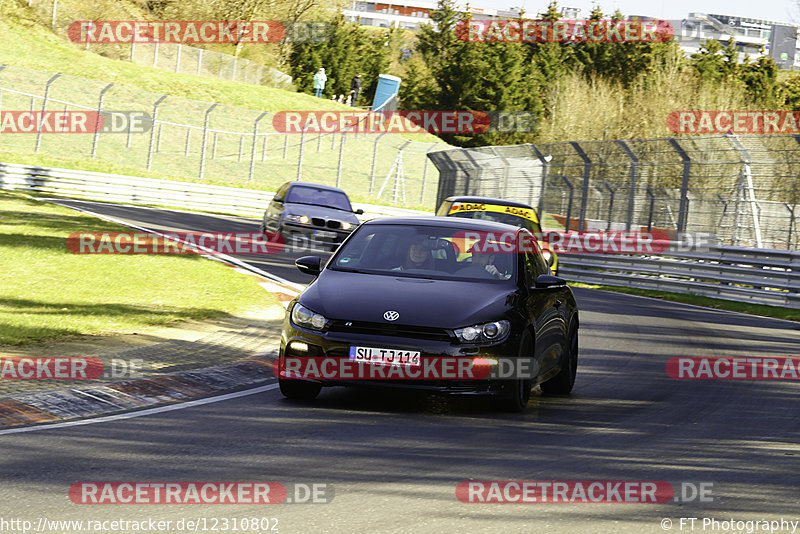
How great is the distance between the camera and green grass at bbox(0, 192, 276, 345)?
11.9 m

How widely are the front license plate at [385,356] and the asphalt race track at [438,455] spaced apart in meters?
0.43

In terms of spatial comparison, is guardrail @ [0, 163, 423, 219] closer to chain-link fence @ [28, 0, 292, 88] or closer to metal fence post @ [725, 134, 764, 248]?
metal fence post @ [725, 134, 764, 248]

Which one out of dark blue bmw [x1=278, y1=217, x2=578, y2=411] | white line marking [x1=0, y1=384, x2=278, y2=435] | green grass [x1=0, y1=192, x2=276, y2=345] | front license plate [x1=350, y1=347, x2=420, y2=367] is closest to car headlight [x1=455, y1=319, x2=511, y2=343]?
dark blue bmw [x1=278, y1=217, x2=578, y2=411]

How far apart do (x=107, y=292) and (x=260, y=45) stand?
6791cm

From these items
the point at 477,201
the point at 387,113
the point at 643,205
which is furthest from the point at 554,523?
the point at 387,113

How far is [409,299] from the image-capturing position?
8.59 metres

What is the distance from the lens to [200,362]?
34.1ft

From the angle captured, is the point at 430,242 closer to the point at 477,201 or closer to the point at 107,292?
the point at 107,292

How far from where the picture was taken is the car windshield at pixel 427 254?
938 centimetres

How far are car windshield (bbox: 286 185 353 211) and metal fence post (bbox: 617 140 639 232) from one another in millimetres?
6489

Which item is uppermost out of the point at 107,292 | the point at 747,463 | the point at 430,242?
the point at 430,242

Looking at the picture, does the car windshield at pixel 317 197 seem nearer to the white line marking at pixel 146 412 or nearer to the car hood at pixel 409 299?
the white line marking at pixel 146 412

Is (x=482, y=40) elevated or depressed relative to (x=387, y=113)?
elevated

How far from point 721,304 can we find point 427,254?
1474 cm
